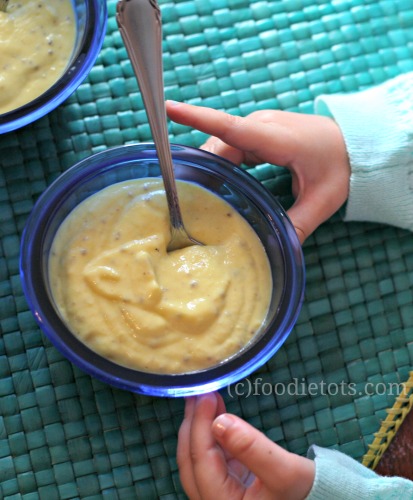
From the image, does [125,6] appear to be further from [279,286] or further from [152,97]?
[279,286]

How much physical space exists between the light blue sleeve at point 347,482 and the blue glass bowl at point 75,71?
52 centimetres

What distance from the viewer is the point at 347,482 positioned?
32.9 inches

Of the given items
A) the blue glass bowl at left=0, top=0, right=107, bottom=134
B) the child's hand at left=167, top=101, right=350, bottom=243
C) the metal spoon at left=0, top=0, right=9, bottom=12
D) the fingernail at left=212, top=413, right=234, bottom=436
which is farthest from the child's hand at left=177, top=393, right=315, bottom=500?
the metal spoon at left=0, top=0, right=9, bottom=12

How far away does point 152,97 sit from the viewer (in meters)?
0.74

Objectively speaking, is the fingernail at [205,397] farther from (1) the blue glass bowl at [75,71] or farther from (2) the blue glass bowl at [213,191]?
(1) the blue glass bowl at [75,71]

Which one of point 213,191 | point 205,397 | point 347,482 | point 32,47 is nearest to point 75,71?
point 32,47

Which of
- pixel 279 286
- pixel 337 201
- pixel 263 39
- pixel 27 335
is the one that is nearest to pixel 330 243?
pixel 337 201

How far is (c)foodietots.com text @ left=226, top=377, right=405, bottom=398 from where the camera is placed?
88 cm

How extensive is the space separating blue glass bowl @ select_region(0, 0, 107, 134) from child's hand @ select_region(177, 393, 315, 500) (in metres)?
0.38

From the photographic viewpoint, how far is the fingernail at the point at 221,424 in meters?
0.79

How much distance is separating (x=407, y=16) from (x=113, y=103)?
45cm

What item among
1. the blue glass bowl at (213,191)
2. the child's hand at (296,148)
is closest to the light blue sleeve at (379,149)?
the child's hand at (296,148)

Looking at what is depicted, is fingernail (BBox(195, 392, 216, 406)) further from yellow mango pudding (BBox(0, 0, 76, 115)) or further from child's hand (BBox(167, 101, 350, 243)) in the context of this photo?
yellow mango pudding (BBox(0, 0, 76, 115))

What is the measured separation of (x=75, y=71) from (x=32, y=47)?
3.3 inches
